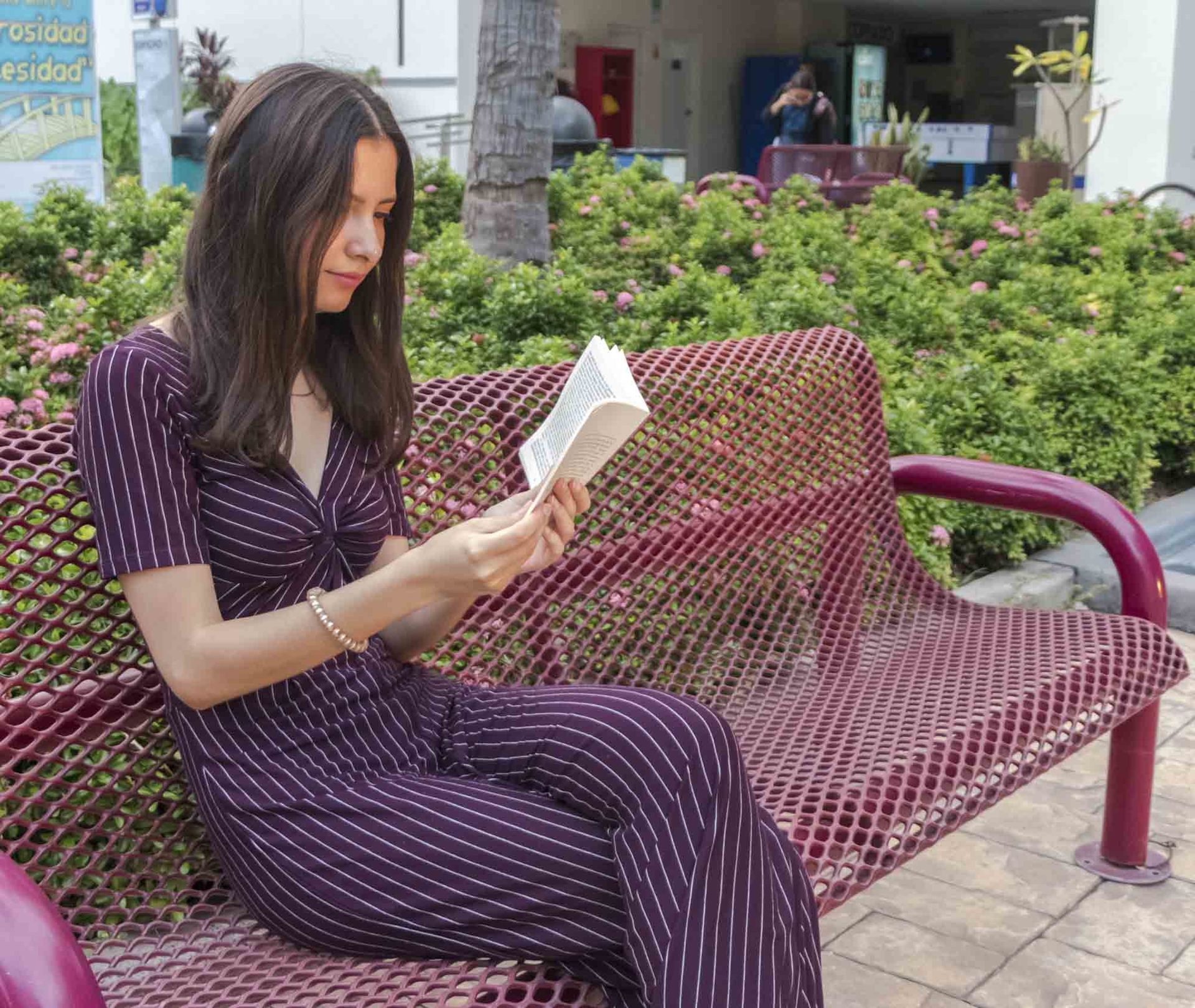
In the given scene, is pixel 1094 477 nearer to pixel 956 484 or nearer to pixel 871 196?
pixel 956 484

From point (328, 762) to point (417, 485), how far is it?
0.78 m

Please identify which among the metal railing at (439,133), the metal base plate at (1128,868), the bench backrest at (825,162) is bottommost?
the metal base plate at (1128,868)

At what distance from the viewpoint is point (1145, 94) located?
526 inches

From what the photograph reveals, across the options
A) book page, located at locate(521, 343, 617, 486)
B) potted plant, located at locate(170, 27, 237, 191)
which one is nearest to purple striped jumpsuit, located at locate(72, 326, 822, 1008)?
book page, located at locate(521, 343, 617, 486)

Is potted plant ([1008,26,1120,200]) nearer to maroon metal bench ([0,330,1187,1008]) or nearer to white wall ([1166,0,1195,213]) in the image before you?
white wall ([1166,0,1195,213])

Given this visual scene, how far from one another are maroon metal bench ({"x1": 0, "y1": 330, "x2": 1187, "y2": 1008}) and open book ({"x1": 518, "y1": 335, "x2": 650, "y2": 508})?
1.99 ft

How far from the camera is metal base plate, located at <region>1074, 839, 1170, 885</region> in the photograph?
310 centimetres

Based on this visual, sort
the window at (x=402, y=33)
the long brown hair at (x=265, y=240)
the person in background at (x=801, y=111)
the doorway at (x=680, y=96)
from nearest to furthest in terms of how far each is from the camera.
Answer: the long brown hair at (x=265, y=240) < the person in background at (x=801, y=111) < the window at (x=402, y=33) < the doorway at (x=680, y=96)

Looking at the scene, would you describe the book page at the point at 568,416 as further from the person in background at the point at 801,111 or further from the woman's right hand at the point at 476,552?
the person in background at the point at 801,111

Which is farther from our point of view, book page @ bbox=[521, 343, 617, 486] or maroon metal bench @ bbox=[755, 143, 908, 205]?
maroon metal bench @ bbox=[755, 143, 908, 205]

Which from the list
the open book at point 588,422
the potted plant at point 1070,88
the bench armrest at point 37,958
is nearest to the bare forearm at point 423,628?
the open book at point 588,422

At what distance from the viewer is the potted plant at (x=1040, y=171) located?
41.3ft

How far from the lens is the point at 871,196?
10.1 meters

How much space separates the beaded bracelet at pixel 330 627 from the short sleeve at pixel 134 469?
0.14 metres
